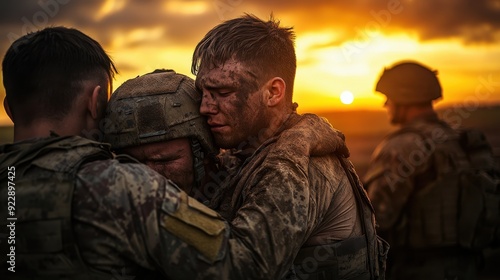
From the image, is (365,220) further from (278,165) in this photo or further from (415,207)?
(415,207)

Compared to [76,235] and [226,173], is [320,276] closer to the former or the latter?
[226,173]

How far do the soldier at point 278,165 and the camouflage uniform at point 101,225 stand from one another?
0.81 ft

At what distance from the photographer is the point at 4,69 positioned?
2.73 m

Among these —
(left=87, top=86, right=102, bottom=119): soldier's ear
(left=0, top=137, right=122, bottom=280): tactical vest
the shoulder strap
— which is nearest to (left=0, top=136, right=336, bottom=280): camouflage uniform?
(left=0, top=137, right=122, bottom=280): tactical vest

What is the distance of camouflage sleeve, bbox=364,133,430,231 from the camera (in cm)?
679

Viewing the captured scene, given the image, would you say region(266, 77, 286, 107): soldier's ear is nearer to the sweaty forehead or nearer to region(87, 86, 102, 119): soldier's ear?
the sweaty forehead

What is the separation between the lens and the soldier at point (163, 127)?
3.35 m

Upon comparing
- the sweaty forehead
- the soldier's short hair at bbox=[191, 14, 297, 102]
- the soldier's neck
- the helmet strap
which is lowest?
the helmet strap

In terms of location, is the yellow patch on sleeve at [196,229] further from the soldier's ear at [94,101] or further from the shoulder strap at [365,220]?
the shoulder strap at [365,220]

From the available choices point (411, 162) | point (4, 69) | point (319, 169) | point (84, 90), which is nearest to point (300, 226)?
point (319, 169)

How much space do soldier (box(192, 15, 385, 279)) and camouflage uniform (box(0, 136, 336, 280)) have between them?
25 cm

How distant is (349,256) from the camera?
3.08 metres

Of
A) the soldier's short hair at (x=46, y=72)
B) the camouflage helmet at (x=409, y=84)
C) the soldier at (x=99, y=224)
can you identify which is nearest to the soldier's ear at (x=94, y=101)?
the soldier's short hair at (x=46, y=72)

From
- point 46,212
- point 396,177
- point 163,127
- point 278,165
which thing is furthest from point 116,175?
point 396,177
